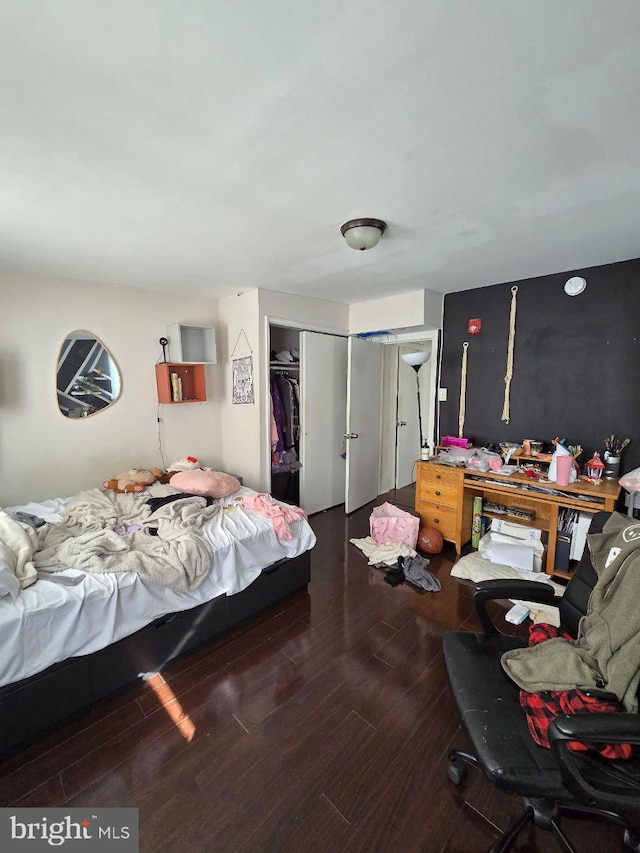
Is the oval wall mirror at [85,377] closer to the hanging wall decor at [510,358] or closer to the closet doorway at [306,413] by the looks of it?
the closet doorway at [306,413]

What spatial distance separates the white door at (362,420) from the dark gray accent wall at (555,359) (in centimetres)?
84

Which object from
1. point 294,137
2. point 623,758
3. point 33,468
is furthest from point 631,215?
point 33,468

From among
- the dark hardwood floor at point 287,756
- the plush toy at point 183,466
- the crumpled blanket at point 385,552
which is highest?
the plush toy at point 183,466

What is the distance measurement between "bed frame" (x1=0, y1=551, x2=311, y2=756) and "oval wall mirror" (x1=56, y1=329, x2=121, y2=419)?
6.81ft

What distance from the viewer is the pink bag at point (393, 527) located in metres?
3.21

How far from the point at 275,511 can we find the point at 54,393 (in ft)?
6.93

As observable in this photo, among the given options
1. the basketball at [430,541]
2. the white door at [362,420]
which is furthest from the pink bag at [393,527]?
the white door at [362,420]

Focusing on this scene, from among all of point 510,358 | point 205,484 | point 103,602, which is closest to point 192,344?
point 205,484

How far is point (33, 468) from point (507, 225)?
376cm

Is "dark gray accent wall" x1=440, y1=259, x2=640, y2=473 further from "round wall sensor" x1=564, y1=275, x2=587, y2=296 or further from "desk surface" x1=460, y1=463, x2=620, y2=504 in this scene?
"desk surface" x1=460, y1=463, x2=620, y2=504

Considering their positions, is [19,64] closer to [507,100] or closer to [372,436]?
[507,100]

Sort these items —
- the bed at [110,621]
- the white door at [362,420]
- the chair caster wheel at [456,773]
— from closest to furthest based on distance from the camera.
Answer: the chair caster wheel at [456,773]
the bed at [110,621]
the white door at [362,420]

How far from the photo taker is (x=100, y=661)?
1.66m

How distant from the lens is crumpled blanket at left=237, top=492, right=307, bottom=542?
2.36m
